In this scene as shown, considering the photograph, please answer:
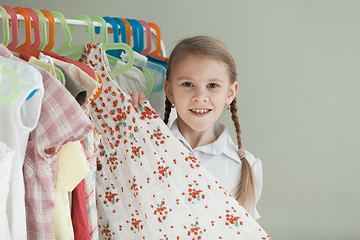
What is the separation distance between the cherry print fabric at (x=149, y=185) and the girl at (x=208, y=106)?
221 mm

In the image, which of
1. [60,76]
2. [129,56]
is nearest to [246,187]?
[129,56]

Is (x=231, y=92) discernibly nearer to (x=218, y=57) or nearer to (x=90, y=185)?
(x=218, y=57)

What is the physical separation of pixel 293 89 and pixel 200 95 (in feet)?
4.76

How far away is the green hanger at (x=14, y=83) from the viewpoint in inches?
37.9

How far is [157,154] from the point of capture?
1.48 m

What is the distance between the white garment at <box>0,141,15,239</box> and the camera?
97 cm

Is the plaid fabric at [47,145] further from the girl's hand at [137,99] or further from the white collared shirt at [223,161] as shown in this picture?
the white collared shirt at [223,161]

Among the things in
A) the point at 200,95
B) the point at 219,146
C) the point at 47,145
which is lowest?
the point at 47,145

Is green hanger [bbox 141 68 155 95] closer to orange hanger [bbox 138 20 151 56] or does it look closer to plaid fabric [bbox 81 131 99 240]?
orange hanger [bbox 138 20 151 56]

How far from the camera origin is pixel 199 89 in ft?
5.51

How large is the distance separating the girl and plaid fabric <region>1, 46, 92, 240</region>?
684 millimetres

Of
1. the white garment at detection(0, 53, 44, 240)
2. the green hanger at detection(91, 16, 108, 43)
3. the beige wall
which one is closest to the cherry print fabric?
the green hanger at detection(91, 16, 108, 43)

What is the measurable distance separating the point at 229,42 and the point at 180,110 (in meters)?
1.35

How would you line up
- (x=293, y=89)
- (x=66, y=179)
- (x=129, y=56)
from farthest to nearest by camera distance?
1. (x=293, y=89)
2. (x=129, y=56)
3. (x=66, y=179)
